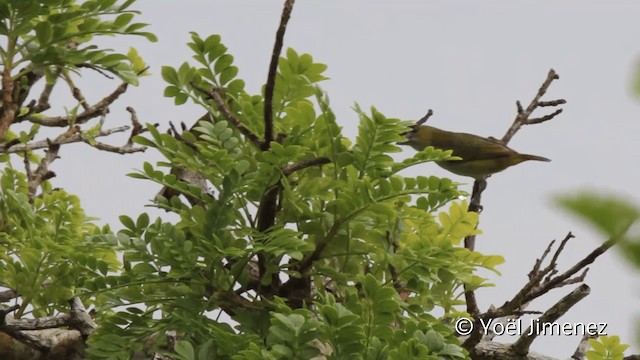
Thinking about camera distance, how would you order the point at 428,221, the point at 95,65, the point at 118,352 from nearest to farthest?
the point at 118,352
the point at 428,221
the point at 95,65

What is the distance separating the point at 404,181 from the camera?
3049 mm

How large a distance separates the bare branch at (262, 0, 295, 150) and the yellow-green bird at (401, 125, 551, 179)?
2.28 m

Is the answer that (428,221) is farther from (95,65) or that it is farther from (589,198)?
(589,198)

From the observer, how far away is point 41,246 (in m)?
3.90

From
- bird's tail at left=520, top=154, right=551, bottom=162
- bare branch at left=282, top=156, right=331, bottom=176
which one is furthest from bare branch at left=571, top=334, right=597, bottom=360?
bare branch at left=282, top=156, right=331, bottom=176

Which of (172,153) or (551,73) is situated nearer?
(172,153)

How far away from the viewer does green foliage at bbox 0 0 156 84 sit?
3.58m

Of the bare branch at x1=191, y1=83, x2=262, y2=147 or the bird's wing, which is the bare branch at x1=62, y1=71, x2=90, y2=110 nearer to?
the bare branch at x1=191, y1=83, x2=262, y2=147

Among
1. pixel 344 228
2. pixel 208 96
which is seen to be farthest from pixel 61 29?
pixel 344 228

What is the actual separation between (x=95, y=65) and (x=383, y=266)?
4.88ft

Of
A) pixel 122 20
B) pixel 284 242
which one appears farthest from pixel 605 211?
pixel 122 20

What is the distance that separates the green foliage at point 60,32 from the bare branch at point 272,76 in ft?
3.23

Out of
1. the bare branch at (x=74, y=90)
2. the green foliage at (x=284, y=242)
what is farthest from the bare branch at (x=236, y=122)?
the bare branch at (x=74, y=90)

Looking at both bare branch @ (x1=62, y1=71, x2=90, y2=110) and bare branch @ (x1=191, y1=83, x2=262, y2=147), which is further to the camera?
bare branch @ (x1=62, y1=71, x2=90, y2=110)
